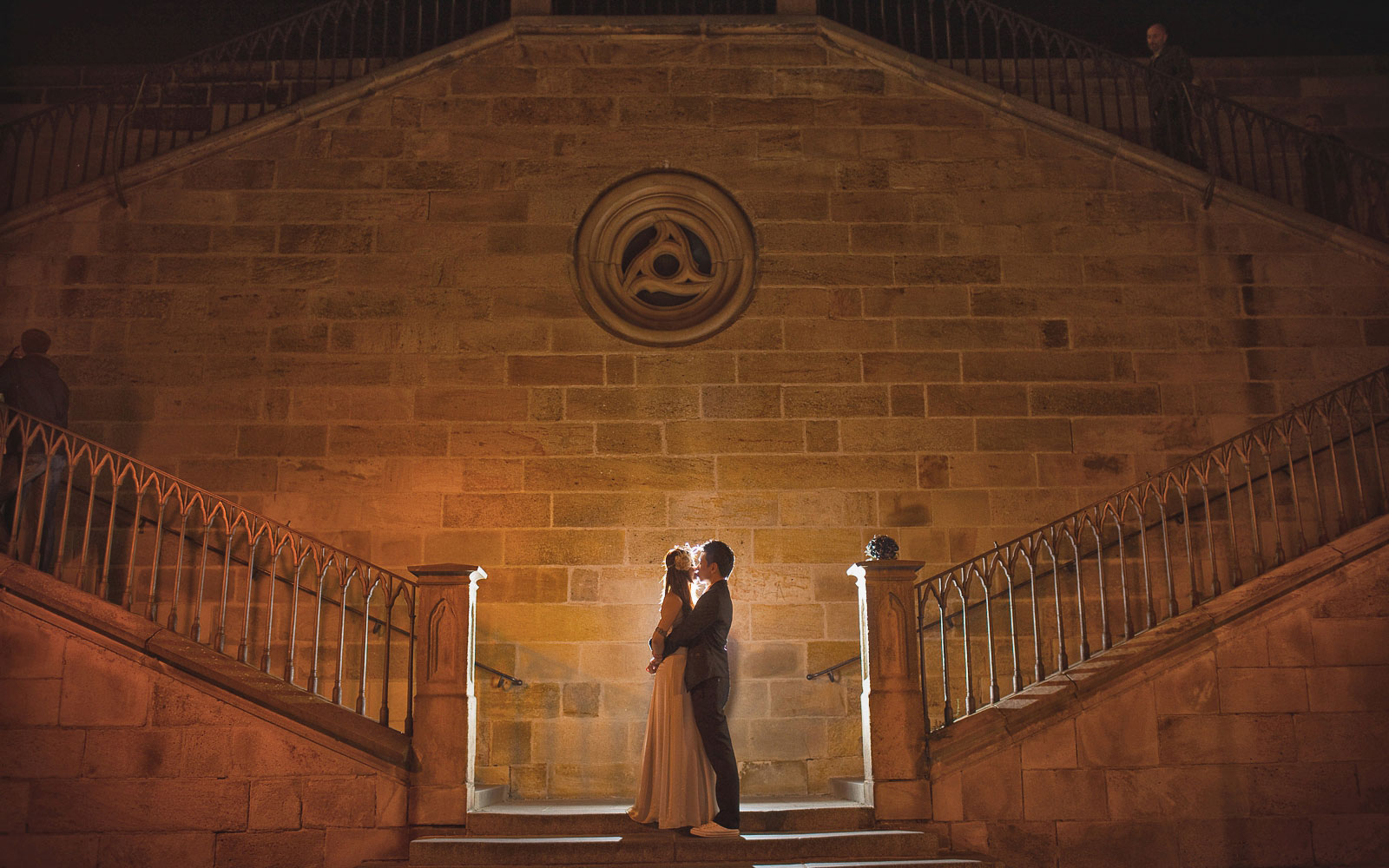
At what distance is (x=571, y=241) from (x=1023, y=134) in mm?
3822

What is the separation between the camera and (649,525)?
9148 mm

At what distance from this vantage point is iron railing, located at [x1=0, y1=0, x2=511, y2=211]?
992cm

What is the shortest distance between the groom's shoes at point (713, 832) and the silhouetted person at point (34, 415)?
14.0ft

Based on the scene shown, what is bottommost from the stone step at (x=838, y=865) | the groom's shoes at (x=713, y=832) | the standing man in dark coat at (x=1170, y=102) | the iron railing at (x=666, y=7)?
the stone step at (x=838, y=865)

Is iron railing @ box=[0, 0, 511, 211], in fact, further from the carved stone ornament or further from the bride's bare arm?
the bride's bare arm

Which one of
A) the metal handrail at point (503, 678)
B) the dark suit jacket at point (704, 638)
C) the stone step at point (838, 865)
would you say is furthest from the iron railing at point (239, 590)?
the dark suit jacket at point (704, 638)

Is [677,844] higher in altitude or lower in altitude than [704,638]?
lower

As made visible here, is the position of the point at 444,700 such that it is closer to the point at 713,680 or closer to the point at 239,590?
the point at 713,680

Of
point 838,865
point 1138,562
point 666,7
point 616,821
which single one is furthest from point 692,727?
point 666,7

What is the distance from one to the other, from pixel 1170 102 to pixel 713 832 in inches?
291

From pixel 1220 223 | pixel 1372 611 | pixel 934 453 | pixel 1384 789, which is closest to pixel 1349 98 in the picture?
pixel 1220 223

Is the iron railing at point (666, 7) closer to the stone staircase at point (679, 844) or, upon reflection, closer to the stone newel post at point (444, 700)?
the stone newel post at point (444, 700)

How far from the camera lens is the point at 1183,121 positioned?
10078 millimetres

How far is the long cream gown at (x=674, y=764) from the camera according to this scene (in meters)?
6.40
